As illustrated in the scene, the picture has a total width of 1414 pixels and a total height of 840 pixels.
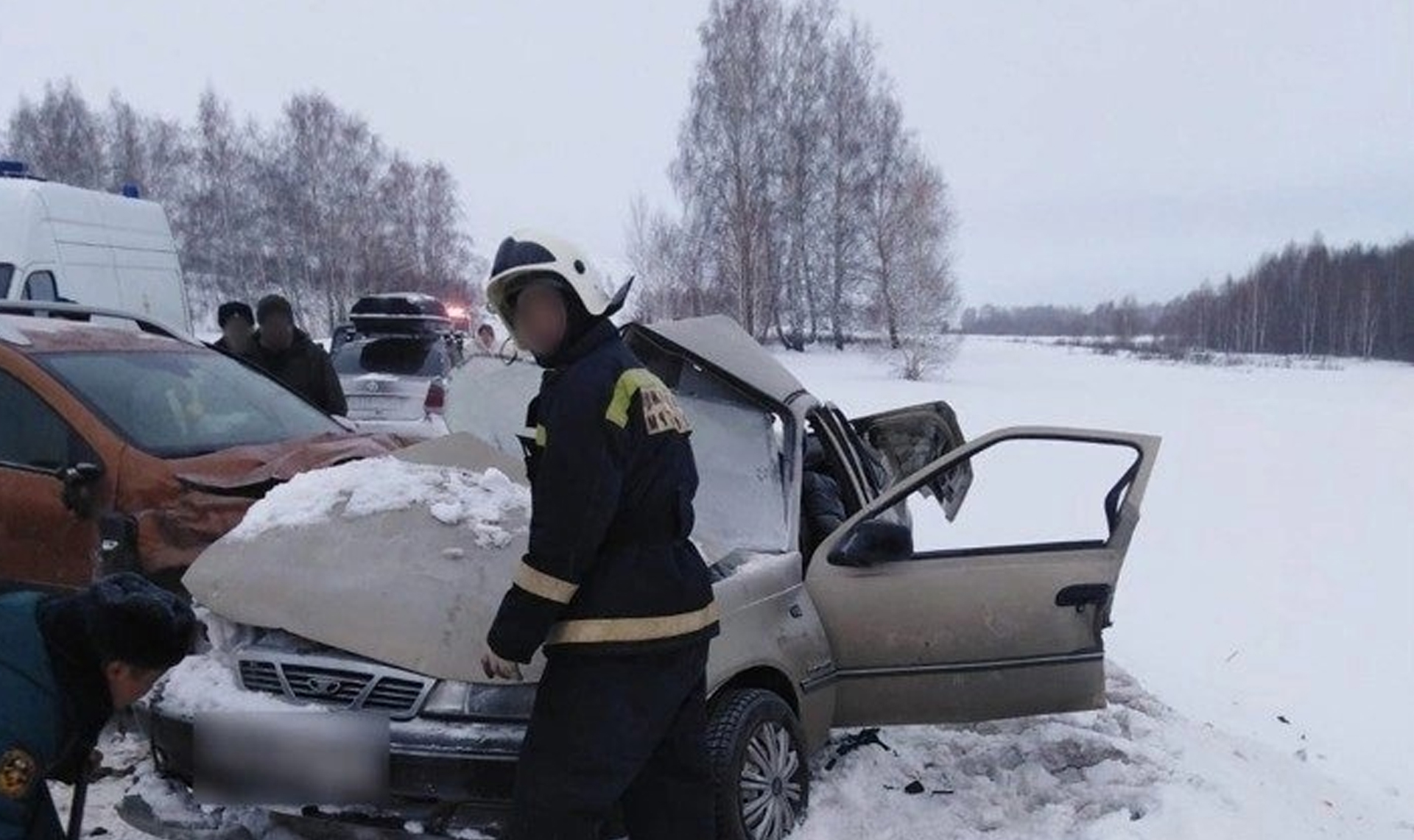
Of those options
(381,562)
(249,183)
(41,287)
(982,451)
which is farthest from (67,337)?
(249,183)

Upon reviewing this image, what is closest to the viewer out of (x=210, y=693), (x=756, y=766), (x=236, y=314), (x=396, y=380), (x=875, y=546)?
(x=210, y=693)

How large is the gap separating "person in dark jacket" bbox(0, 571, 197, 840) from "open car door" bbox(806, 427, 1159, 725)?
2.22 m

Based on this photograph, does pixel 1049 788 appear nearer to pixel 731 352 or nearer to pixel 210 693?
pixel 731 352

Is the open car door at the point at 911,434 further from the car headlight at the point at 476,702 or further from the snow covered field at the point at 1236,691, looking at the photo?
the car headlight at the point at 476,702

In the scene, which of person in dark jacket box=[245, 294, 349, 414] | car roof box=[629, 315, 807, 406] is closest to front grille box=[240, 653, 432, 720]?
car roof box=[629, 315, 807, 406]

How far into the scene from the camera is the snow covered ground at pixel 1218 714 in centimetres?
369

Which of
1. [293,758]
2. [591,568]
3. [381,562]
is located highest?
[591,568]

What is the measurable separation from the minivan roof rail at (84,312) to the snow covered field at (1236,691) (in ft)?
13.0

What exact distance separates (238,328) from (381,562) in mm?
4590

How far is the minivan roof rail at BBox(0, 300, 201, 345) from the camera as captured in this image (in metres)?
5.03

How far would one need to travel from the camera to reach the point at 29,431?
4.14 metres

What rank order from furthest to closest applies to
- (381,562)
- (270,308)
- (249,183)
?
1. (249,183)
2. (270,308)
3. (381,562)

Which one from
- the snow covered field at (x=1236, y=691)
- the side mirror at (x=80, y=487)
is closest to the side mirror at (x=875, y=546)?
the snow covered field at (x=1236, y=691)

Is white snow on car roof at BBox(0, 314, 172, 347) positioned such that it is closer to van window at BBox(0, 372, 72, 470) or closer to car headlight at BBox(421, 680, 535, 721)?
van window at BBox(0, 372, 72, 470)
